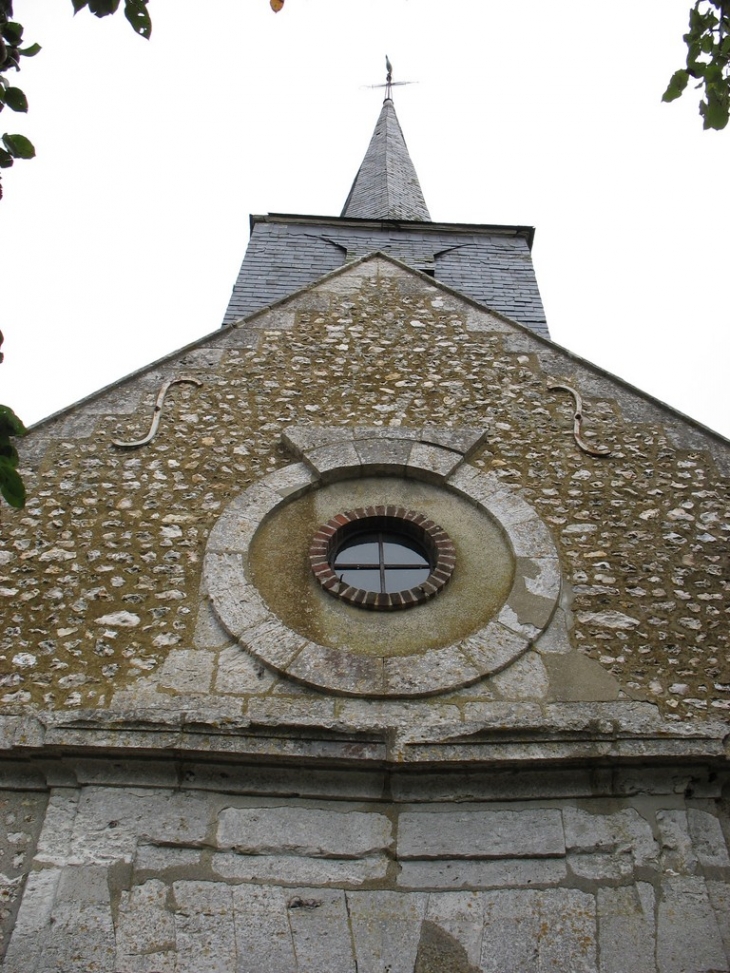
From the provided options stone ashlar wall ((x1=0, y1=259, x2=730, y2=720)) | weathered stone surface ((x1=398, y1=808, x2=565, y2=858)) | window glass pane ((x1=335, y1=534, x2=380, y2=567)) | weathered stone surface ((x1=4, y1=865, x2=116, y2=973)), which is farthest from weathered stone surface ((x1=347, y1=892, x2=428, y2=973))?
window glass pane ((x1=335, y1=534, x2=380, y2=567))

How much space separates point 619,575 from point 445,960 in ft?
6.97

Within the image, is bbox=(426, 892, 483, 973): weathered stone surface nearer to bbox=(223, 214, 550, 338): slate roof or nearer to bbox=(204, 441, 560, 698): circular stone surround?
bbox=(204, 441, 560, 698): circular stone surround

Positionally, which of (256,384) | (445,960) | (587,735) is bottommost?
(445,960)

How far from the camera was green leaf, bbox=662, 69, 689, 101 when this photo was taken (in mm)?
4023

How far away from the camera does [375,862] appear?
369 centimetres

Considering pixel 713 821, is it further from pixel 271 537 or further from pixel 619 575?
pixel 271 537

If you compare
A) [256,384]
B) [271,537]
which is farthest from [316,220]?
[271,537]

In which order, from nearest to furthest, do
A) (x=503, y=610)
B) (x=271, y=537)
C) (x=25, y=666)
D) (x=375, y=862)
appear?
(x=375, y=862), (x=25, y=666), (x=503, y=610), (x=271, y=537)

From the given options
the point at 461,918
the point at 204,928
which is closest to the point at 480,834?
the point at 461,918

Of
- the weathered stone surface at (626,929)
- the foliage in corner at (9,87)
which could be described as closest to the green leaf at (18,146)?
the foliage in corner at (9,87)

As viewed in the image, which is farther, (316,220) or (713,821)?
(316,220)

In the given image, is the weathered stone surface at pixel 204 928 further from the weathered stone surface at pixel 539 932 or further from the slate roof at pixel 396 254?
the slate roof at pixel 396 254

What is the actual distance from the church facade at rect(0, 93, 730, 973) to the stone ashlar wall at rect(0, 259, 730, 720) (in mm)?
18

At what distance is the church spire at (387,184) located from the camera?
14.1 metres
